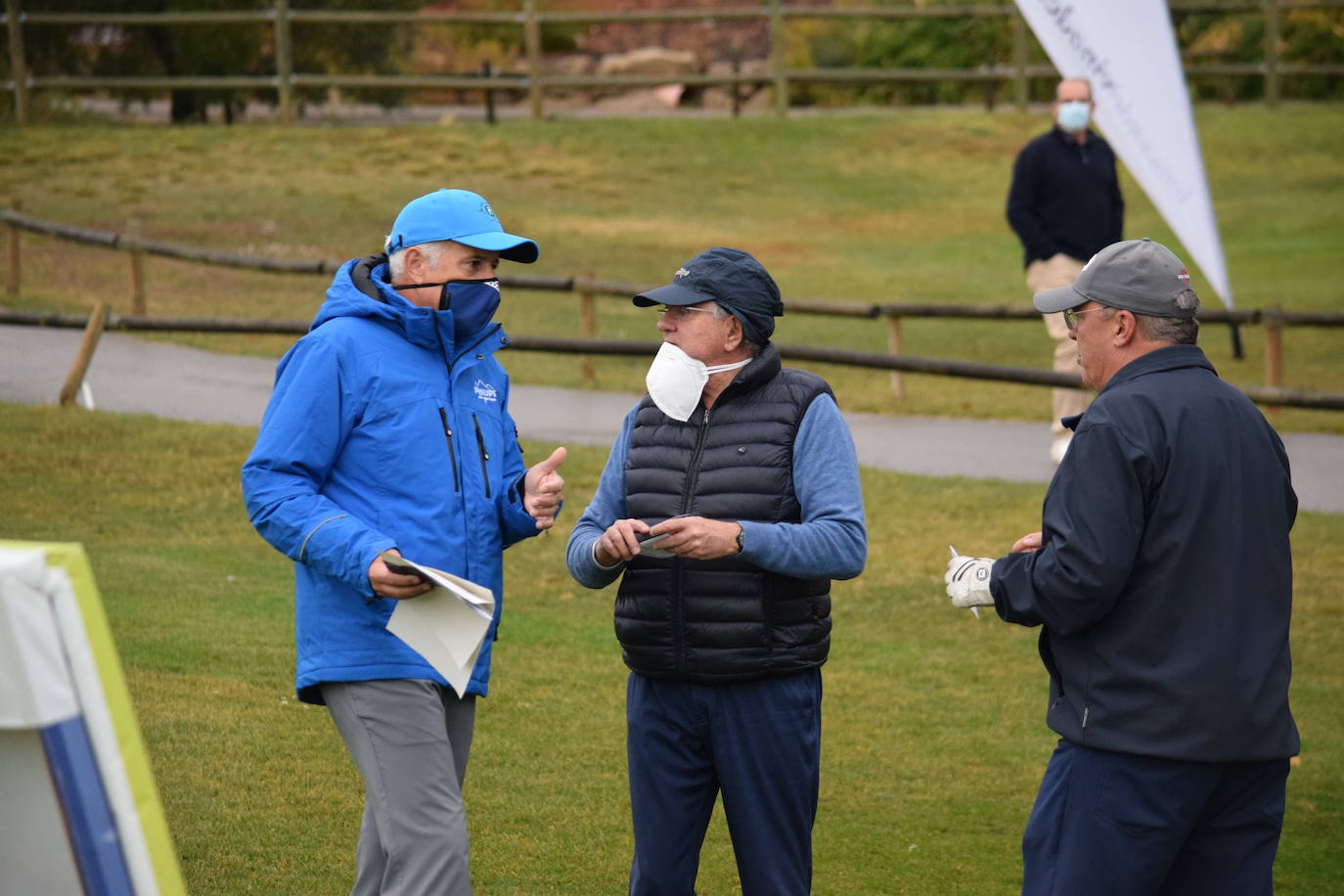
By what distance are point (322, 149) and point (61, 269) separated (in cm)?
782

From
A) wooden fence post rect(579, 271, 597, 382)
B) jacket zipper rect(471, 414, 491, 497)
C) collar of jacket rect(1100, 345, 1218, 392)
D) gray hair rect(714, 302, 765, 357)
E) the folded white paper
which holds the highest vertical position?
collar of jacket rect(1100, 345, 1218, 392)

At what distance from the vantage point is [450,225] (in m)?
3.98

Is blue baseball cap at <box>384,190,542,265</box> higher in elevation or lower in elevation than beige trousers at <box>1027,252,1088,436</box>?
higher

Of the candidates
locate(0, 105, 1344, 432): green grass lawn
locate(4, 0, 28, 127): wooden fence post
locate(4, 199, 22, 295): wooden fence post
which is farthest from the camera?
locate(4, 0, 28, 127): wooden fence post

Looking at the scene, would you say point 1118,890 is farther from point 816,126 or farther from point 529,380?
point 816,126

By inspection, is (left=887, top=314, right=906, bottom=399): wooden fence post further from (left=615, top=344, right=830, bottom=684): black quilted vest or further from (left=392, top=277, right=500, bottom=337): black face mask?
(left=392, top=277, right=500, bottom=337): black face mask

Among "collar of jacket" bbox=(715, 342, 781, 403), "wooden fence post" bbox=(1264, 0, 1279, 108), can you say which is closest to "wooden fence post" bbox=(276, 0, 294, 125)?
"wooden fence post" bbox=(1264, 0, 1279, 108)

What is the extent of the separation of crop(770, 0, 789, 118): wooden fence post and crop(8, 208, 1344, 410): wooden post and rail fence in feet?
44.6

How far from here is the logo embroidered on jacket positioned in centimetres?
409

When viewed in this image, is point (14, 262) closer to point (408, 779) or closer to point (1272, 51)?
point (408, 779)

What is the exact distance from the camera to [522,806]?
230 inches

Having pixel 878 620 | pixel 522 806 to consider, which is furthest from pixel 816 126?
pixel 522 806

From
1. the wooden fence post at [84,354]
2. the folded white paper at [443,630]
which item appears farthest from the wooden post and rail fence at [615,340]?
the folded white paper at [443,630]

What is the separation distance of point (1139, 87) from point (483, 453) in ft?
24.5
